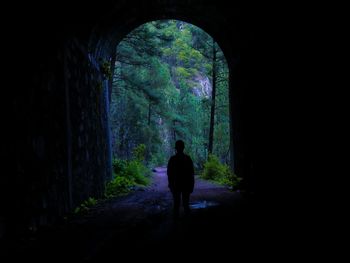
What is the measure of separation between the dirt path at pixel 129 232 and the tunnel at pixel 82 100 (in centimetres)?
58

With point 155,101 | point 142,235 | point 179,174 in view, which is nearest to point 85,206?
point 179,174

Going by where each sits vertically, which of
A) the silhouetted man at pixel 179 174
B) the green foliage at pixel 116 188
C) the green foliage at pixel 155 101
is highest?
the green foliage at pixel 155 101

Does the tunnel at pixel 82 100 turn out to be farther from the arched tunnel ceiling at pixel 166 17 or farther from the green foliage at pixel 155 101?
the green foliage at pixel 155 101

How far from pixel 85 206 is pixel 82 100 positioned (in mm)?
2805

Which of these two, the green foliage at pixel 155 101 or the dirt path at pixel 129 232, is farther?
the green foliage at pixel 155 101

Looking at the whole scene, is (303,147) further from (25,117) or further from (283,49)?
(25,117)

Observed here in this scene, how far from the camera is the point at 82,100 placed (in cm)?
1034

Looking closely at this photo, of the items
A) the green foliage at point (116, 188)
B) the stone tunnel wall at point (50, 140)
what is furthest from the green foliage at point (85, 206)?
the green foliage at point (116, 188)

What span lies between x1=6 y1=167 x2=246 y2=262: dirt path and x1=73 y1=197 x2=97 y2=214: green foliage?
21 cm

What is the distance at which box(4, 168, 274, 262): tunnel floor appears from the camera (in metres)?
4.81

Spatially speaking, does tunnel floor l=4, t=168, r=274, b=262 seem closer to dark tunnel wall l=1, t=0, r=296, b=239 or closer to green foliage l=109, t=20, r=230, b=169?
dark tunnel wall l=1, t=0, r=296, b=239

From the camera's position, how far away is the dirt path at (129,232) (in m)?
5.03

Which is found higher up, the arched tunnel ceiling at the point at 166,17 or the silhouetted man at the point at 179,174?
the arched tunnel ceiling at the point at 166,17

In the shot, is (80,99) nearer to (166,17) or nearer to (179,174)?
(179,174)
